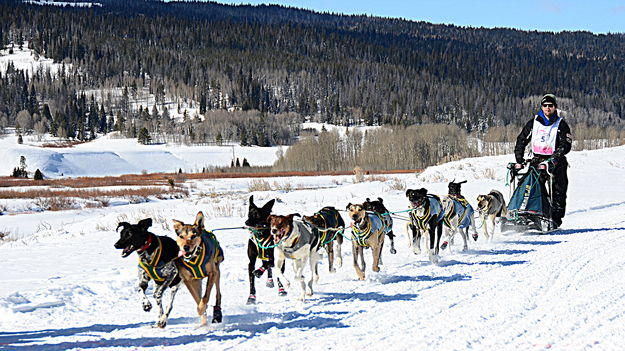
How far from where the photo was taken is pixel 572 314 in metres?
5.79

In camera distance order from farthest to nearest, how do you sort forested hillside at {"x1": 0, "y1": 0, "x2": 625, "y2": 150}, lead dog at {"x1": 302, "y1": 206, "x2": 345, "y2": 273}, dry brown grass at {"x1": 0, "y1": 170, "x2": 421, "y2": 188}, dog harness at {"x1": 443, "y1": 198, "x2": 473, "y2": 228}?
forested hillside at {"x1": 0, "y1": 0, "x2": 625, "y2": 150} < dry brown grass at {"x1": 0, "y1": 170, "x2": 421, "y2": 188} < dog harness at {"x1": 443, "y1": 198, "x2": 473, "y2": 228} < lead dog at {"x1": 302, "y1": 206, "x2": 345, "y2": 273}

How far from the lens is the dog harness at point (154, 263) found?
549cm

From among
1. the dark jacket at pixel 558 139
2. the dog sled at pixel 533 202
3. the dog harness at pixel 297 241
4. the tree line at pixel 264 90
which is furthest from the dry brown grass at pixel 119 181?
the tree line at pixel 264 90

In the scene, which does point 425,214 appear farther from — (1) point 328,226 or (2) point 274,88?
(2) point 274,88

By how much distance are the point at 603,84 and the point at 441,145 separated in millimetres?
122534

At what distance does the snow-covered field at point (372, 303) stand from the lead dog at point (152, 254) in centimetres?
46

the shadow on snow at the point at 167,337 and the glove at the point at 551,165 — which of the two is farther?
the glove at the point at 551,165

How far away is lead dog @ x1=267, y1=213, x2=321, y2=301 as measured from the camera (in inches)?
251

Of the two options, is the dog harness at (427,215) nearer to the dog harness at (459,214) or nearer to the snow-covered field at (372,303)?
the dog harness at (459,214)

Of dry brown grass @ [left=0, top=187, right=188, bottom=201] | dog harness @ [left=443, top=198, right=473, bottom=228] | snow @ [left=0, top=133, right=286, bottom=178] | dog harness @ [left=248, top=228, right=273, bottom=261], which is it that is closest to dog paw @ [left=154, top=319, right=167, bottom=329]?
dog harness @ [left=248, top=228, right=273, bottom=261]

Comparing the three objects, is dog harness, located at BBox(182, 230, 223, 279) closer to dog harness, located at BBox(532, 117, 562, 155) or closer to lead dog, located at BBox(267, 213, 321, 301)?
lead dog, located at BBox(267, 213, 321, 301)

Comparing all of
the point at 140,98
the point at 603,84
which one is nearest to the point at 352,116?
the point at 140,98

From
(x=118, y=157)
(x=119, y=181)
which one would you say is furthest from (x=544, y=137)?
(x=118, y=157)

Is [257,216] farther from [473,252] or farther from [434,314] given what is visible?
[473,252]
